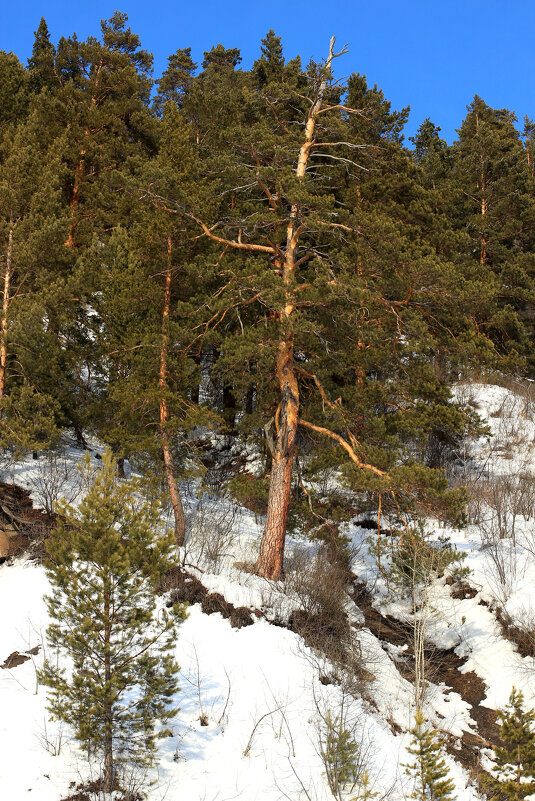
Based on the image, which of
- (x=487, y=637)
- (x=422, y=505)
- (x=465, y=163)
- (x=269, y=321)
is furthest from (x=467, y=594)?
(x=465, y=163)

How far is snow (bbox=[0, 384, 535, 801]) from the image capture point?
6082mm

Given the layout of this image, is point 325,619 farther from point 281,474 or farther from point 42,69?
point 42,69

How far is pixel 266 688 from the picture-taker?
25.1 feet

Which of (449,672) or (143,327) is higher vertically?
(143,327)

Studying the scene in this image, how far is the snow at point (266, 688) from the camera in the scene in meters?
6.08

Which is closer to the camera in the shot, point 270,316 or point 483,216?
point 270,316

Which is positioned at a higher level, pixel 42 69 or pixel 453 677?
pixel 42 69

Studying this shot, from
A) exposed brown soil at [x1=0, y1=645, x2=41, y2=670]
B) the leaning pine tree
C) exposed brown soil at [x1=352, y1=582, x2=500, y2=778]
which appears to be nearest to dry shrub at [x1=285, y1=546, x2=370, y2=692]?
exposed brown soil at [x1=352, y1=582, x2=500, y2=778]

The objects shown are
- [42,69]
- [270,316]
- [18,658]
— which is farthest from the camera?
[42,69]

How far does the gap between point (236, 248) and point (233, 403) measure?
25.5 feet

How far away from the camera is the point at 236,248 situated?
1288cm

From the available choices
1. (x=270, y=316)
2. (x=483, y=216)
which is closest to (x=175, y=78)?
(x=483, y=216)

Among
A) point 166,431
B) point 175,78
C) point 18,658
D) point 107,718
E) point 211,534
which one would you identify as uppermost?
point 175,78

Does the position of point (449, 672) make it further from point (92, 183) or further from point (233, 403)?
point (92, 183)
